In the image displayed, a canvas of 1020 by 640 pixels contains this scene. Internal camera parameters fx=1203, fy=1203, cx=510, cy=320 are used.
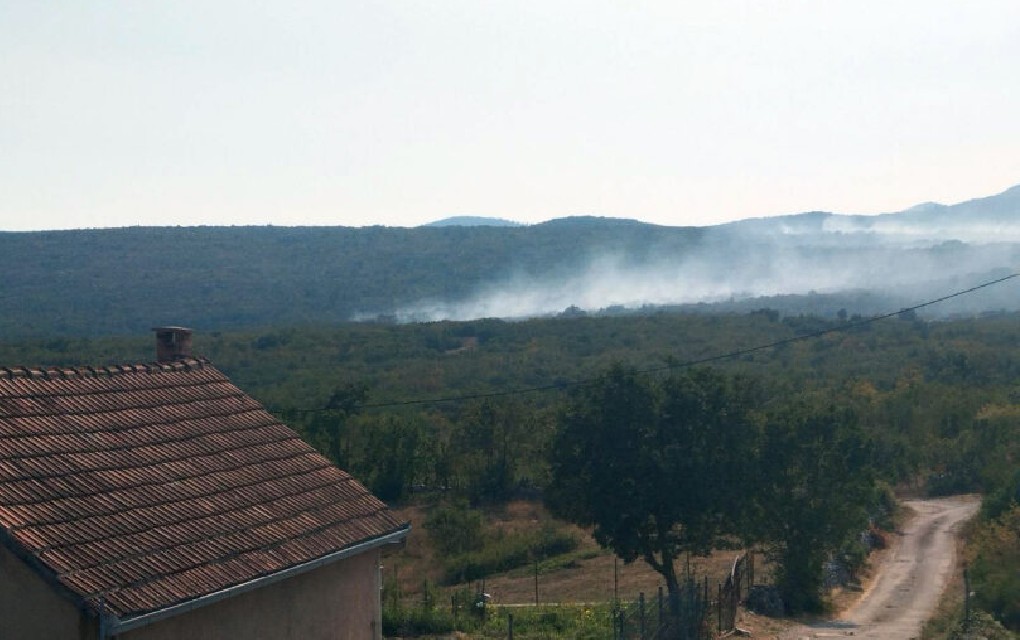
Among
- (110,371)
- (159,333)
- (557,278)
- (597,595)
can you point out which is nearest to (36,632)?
(110,371)

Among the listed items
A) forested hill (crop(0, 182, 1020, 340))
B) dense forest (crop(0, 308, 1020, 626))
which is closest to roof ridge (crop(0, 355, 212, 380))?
dense forest (crop(0, 308, 1020, 626))

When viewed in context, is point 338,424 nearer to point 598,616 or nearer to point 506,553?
point 506,553

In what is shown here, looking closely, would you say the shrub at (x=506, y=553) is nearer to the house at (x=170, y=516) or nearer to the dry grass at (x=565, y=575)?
the dry grass at (x=565, y=575)

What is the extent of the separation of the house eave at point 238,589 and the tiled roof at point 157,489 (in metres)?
0.06

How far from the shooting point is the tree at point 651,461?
26281mm

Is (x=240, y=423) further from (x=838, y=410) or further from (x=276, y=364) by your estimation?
(x=276, y=364)

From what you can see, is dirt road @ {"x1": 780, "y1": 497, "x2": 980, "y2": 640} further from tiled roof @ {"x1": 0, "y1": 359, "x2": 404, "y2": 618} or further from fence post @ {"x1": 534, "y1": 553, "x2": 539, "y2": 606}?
tiled roof @ {"x1": 0, "y1": 359, "x2": 404, "y2": 618}

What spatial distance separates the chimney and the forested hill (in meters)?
88.5

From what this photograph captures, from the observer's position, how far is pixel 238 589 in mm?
10273

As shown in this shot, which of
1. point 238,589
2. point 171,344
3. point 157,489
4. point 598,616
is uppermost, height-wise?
point 171,344

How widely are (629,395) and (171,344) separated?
575 inches

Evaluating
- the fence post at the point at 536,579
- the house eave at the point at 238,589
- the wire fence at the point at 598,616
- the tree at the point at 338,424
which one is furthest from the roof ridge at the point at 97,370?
the tree at the point at 338,424

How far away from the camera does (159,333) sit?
14.1 metres

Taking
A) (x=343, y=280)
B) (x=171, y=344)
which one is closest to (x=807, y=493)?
(x=171, y=344)
